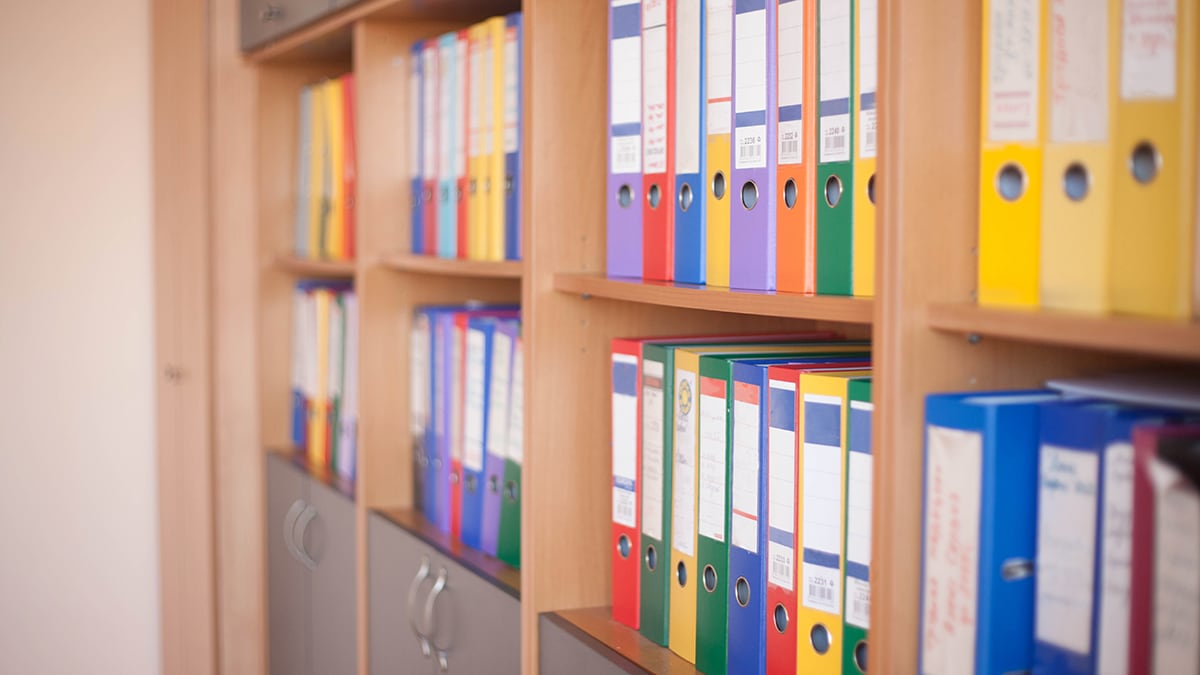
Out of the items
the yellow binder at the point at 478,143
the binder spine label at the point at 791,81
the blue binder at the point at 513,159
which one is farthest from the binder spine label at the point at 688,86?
the yellow binder at the point at 478,143

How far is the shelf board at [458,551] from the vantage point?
5.93ft

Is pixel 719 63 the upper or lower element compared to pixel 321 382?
upper

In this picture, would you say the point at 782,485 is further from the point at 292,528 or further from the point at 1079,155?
the point at 292,528

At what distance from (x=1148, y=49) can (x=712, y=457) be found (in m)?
0.69

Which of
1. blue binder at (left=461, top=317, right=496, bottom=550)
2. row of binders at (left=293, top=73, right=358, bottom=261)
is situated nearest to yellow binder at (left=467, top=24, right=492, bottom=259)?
blue binder at (left=461, top=317, right=496, bottom=550)

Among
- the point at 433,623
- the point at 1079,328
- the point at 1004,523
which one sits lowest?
the point at 433,623

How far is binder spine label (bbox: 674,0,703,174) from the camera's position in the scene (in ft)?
4.58

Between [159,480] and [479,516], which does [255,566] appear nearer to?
[159,480]

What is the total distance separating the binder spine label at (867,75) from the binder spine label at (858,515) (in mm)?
258

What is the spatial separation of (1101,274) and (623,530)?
84 centimetres

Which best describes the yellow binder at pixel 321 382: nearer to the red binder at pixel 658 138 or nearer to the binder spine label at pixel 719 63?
the red binder at pixel 658 138

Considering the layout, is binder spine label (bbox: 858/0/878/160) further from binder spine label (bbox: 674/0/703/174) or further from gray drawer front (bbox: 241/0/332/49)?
gray drawer front (bbox: 241/0/332/49)

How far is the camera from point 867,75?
1140mm

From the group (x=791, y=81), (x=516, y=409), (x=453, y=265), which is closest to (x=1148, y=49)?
(x=791, y=81)
